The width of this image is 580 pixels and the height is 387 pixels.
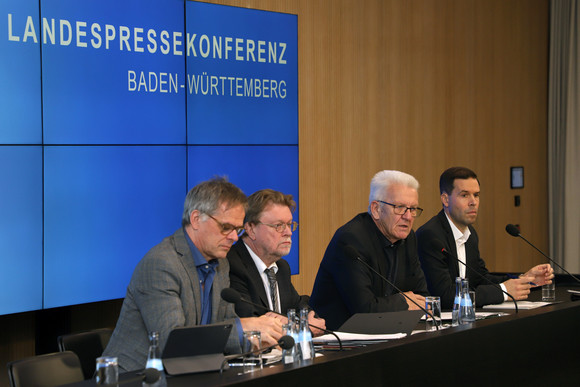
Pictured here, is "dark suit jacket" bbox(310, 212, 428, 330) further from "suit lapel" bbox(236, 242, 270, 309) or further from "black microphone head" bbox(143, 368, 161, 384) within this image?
"black microphone head" bbox(143, 368, 161, 384)

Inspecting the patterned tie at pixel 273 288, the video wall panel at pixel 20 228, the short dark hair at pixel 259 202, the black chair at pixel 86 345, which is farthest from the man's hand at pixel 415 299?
the video wall panel at pixel 20 228

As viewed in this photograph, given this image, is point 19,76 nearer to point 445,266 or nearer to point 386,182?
point 386,182

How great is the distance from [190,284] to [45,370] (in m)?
0.60

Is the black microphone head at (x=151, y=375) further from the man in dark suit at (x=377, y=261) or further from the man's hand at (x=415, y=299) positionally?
the man's hand at (x=415, y=299)

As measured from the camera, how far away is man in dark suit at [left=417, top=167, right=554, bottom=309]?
167 inches

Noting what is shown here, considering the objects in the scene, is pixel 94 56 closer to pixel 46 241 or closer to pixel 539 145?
pixel 46 241

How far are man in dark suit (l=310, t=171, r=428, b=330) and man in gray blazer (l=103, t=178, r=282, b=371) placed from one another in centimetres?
83

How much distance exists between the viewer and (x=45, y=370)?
2.81 meters

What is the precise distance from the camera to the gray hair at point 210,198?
308 centimetres

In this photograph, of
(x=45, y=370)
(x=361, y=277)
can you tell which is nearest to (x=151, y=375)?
(x=45, y=370)

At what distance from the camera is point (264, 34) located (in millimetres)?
5637

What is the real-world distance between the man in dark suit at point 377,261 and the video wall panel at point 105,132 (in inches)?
54.5

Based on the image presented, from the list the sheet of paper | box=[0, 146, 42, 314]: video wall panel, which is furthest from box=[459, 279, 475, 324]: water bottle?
box=[0, 146, 42, 314]: video wall panel

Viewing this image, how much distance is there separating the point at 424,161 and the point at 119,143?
3191mm
